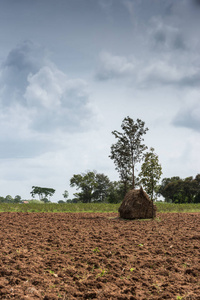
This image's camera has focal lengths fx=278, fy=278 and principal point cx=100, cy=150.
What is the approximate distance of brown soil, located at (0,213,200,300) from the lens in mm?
6023

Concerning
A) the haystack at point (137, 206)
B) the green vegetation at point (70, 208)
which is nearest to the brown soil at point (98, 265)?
the haystack at point (137, 206)

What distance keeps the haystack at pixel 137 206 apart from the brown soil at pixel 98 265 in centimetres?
507

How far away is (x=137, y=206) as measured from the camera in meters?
17.2

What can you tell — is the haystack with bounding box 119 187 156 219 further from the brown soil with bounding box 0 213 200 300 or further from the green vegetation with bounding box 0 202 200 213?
the green vegetation with bounding box 0 202 200 213

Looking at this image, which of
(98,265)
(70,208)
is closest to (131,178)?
(70,208)

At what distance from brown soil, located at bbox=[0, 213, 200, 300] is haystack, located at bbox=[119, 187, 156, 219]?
16.6ft

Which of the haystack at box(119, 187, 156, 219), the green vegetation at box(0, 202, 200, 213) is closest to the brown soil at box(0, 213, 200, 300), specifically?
the haystack at box(119, 187, 156, 219)

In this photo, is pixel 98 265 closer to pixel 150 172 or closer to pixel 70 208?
pixel 150 172

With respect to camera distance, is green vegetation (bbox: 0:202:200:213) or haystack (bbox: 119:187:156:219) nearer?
haystack (bbox: 119:187:156:219)

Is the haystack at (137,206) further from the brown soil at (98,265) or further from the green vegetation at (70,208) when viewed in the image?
the green vegetation at (70,208)

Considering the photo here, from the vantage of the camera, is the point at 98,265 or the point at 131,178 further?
the point at 131,178

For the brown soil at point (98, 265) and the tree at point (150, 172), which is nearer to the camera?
the brown soil at point (98, 265)

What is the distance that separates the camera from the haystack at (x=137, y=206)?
17141 mm

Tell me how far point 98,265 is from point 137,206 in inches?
386
